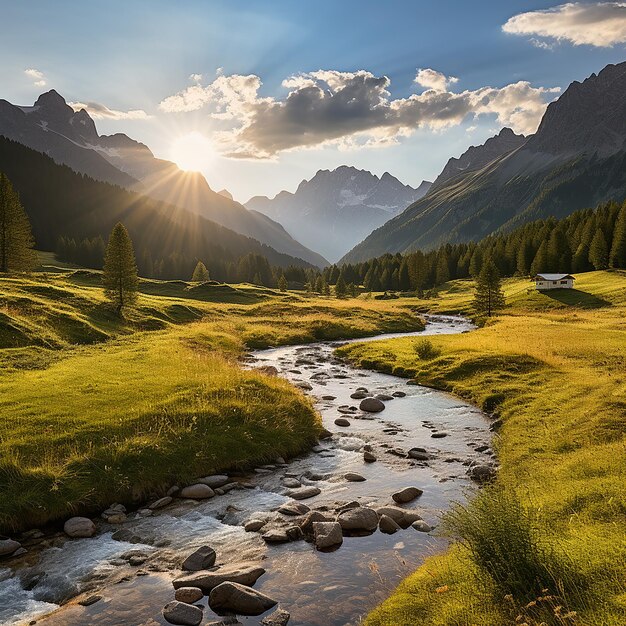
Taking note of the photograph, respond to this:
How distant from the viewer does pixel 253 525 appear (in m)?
14.3

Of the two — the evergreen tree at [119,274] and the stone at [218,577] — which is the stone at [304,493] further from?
the evergreen tree at [119,274]

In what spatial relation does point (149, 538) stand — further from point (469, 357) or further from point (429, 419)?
point (469, 357)

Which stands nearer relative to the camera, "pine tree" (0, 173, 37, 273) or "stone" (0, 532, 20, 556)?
"stone" (0, 532, 20, 556)

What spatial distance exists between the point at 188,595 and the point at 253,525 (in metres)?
3.66

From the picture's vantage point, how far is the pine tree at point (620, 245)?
362 feet

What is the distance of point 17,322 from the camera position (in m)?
36.3

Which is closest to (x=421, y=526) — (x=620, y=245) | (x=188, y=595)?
(x=188, y=595)

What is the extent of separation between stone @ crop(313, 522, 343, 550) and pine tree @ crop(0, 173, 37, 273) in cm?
7664

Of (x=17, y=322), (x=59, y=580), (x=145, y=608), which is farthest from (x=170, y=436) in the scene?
(x=17, y=322)

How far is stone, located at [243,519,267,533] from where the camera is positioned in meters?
14.2

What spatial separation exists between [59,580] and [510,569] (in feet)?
35.7

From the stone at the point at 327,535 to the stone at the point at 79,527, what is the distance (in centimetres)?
689

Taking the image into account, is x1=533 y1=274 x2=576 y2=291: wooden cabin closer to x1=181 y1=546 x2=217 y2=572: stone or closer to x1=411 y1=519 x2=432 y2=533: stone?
x1=411 y1=519 x2=432 y2=533: stone

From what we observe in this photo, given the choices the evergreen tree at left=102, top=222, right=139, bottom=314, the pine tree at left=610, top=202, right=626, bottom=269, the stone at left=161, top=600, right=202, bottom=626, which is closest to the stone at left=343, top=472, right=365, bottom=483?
the stone at left=161, top=600, right=202, bottom=626
